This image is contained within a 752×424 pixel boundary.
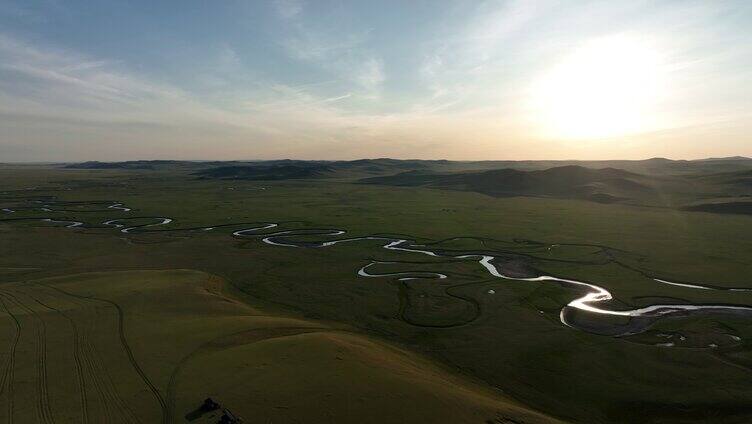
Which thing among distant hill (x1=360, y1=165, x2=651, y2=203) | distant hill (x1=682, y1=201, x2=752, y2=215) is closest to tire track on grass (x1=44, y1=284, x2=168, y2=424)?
distant hill (x1=682, y1=201, x2=752, y2=215)

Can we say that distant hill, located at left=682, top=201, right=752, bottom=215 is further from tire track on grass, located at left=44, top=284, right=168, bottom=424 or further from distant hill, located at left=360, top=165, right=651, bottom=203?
tire track on grass, located at left=44, top=284, right=168, bottom=424

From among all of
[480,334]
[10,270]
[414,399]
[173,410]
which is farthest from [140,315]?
[10,270]

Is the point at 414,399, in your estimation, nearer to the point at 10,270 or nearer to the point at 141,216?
the point at 10,270

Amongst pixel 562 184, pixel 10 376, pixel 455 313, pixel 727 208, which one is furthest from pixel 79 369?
pixel 562 184

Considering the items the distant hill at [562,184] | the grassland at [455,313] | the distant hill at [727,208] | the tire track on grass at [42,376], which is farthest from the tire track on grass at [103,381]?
the distant hill at [562,184]

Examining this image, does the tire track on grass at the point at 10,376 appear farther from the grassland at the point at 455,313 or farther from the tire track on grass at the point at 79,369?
the tire track on grass at the point at 79,369
